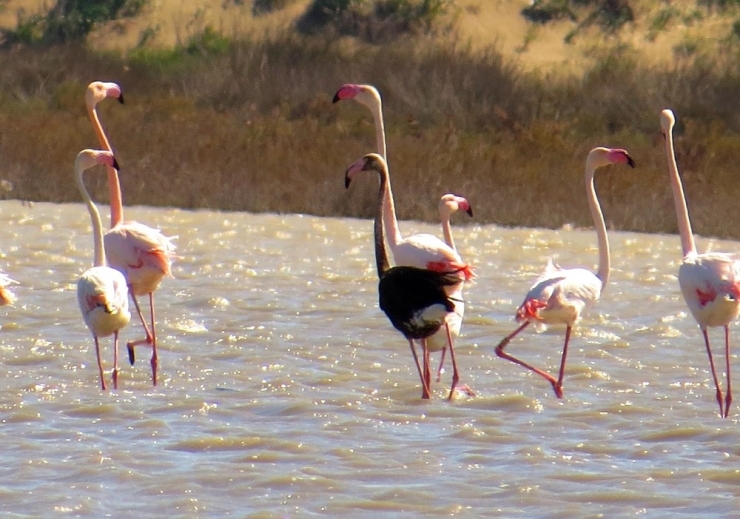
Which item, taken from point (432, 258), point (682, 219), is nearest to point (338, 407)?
point (432, 258)

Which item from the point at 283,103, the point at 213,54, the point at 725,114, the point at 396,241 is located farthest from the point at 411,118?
the point at 396,241

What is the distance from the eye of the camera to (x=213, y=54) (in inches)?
933

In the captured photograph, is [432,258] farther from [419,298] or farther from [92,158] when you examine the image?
[92,158]

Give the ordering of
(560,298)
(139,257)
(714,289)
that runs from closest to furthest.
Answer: (714,289), (560,298), (139,257)

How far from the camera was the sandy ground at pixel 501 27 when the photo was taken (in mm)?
25578

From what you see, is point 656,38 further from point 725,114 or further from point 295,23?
point 725,114

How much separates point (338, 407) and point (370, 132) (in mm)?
9772

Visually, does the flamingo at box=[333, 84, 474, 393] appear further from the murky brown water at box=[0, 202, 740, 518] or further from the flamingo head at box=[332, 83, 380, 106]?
the flamingo head at box=[332, 83, 380, 106]

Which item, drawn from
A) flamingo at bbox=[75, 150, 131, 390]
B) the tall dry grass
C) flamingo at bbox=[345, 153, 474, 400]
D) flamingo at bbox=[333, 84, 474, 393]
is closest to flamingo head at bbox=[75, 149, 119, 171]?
flamingo at bbox=[75, 150, 131, 390]

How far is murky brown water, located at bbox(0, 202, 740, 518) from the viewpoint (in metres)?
5.20

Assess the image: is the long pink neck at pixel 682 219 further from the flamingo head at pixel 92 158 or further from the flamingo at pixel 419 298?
the flamingo head at pixel 92 158

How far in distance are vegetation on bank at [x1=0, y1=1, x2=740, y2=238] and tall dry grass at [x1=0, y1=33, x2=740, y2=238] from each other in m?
0.03

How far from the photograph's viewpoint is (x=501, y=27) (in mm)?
26672

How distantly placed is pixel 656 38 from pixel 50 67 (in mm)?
11820
